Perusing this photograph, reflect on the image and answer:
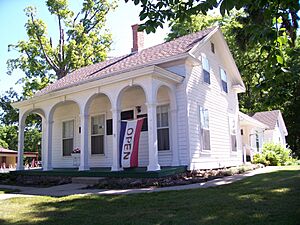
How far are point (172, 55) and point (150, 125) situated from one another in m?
3.34

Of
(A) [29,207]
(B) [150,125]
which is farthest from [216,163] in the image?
(A) [29,207]

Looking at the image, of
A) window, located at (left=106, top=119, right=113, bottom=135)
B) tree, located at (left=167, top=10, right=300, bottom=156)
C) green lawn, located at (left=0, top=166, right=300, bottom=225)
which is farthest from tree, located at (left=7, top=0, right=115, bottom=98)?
green lawn, located at (left=0, top=166, right=300, bottom=225)

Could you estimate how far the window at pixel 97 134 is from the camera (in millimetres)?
13672

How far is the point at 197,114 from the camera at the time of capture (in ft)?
39.7

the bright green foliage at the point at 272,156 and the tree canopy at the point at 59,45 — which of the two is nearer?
the bright green foliage at the point at 272,156

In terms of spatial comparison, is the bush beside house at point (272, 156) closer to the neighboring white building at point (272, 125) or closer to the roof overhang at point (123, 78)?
the neighboring white building at point (272, 125)

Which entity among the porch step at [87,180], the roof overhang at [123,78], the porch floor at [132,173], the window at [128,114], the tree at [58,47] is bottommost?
the porch step at [87,180]

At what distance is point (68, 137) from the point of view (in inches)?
609

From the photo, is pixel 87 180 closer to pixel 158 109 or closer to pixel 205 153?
→ pixel 158 109

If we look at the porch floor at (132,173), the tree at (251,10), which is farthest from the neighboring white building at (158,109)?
the tree at (251,10)

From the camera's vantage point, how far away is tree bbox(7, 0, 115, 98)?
88.6 ft

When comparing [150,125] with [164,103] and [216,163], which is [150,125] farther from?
[216,163]

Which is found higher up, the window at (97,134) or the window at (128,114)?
the window at (128,114)


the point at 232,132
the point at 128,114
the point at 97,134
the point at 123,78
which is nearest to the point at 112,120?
the point at 128,114
